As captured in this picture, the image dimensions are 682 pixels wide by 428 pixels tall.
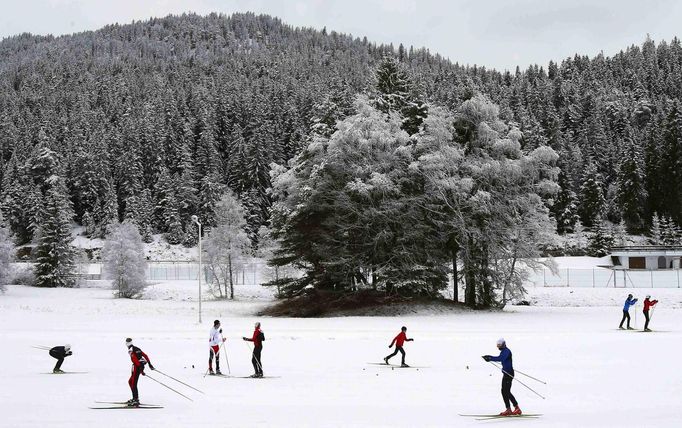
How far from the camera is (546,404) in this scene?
1503 cm

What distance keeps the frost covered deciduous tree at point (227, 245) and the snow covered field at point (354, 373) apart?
2613 cm

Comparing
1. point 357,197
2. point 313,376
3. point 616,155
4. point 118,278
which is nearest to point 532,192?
point 357,197

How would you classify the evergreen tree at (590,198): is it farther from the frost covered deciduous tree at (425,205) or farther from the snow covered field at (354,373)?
the snow covered field at (354,373)

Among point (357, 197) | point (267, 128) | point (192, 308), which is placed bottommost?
point (192, 308)

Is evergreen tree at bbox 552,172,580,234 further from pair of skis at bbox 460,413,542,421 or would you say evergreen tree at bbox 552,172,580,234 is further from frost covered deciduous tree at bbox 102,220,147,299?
pair of skis at bbox 460,413,542,421

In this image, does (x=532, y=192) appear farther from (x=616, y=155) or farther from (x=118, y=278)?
(x=616, y=155)

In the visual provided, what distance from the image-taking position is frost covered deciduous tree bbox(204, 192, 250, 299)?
65688mm

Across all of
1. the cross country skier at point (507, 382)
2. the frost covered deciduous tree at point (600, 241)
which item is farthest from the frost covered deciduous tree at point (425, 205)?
the frost covered deciduous tree at point (600, 241)

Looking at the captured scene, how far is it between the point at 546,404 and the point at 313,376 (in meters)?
6.93

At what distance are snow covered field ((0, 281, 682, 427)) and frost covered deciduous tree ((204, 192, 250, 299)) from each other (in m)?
26.1

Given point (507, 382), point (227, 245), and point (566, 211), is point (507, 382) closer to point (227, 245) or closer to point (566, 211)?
point (227, 245)

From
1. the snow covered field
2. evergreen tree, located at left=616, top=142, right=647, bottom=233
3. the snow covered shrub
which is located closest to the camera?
the snow covered field

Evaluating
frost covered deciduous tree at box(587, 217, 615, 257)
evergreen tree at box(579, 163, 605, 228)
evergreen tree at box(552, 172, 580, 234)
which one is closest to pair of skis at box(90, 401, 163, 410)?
frost covered deciduous tree at box(587, 217, 615, 257)

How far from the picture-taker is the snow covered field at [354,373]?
13828 mm
